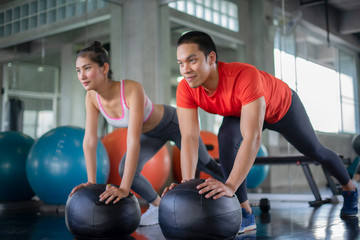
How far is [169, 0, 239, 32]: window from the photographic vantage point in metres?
5.24

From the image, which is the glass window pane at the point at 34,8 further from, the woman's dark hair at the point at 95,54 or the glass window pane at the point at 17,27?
the woman's dark hair at the point at 95,54

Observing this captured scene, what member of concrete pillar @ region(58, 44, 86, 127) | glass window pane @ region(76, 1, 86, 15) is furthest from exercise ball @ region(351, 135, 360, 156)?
glass window pane @ region(76, 1, 86, 15)

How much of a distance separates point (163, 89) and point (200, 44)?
11.8ft

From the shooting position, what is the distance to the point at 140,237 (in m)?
2.07

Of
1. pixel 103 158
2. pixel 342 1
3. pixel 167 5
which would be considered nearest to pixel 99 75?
pixel 103 158

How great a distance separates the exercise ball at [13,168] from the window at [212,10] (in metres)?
2.83

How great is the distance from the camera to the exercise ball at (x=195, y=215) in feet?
5.16

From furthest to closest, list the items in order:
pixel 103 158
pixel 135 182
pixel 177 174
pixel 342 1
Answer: pixel 177 174 → pixel 342 1 → pixel 103 158 → pixel 135 182

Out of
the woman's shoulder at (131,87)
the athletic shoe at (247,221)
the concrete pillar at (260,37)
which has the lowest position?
the athletic shoe at (247,221)

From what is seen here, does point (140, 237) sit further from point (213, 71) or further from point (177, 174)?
point (177, 174)

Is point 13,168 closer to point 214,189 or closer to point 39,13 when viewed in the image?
point 39,13

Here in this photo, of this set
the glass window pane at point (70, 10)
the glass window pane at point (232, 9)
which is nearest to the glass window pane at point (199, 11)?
the glass window pane at point (232, 9)

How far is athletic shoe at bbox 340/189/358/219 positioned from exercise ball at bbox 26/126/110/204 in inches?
80.4

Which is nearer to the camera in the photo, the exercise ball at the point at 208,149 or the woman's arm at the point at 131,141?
the woman's arm at the point at 131,141
